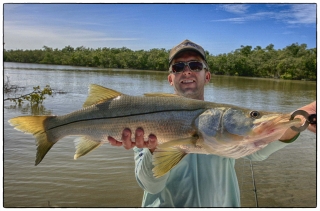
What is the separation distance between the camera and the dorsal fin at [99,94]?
260 centimetres

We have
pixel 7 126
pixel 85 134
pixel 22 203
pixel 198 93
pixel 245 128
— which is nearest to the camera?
pixel 245 128

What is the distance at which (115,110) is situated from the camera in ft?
8.25

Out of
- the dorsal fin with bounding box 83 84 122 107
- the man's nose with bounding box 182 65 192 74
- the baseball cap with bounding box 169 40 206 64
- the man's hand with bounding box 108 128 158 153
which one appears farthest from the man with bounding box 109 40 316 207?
the baseball cap with bounding box 169 40 206 64

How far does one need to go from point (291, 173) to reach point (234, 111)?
20.5 ft

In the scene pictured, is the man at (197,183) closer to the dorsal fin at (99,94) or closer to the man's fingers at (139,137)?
the man's fingers at (139,137)

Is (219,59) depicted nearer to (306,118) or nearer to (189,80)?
(189,80)

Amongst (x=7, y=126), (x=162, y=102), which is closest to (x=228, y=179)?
(x=162, y=102)

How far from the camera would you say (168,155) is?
91.4 inches

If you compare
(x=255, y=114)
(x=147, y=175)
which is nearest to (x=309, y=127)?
(x=255, y=114)

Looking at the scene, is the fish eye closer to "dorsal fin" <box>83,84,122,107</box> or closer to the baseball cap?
"dorsal fin" <box>83,84,122,107</box>

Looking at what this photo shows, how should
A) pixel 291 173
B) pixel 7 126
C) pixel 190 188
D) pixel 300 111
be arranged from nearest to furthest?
pixel 300 111, pixel 190 188, pixel 291 173, pixel 7 126

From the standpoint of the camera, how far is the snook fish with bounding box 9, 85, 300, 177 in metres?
2.20

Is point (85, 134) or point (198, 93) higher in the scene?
point (198, 93)

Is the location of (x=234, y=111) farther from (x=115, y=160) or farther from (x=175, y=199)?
(x=115, y=160)
